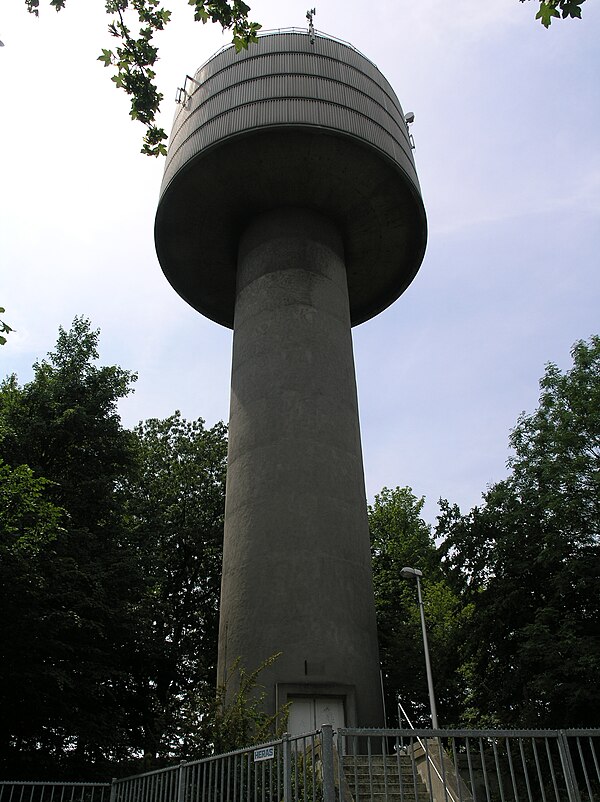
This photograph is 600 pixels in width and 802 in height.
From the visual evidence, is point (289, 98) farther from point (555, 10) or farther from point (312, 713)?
point (312, 713)

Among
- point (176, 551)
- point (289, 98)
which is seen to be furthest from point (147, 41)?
point (176, 551)

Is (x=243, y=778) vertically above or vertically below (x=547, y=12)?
below

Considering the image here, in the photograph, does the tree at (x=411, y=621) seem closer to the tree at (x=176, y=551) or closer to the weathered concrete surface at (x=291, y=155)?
the tree at (x=176, y=551)

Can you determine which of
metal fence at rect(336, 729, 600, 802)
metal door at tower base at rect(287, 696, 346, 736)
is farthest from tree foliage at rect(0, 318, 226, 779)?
metal fence at rect(336, 729, 600, 802)

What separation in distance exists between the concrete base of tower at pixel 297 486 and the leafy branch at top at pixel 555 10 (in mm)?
11033

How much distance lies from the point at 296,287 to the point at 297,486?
548 cm

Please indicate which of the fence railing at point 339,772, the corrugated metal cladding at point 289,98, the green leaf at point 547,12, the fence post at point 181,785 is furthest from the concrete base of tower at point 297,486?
the green leaf at point 547,12

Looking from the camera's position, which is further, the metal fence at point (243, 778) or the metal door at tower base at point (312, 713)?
the metal door at tower base at point (312, 713)

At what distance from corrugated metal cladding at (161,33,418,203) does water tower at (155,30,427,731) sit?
5 centimetres

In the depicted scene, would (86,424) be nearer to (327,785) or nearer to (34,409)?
(34,409)

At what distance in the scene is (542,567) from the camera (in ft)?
61.2

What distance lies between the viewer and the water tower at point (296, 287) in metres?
14.4

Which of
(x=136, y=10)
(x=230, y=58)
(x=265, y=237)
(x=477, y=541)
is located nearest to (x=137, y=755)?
(x=477, y=541)

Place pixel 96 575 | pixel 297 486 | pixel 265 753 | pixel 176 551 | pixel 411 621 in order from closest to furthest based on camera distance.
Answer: pixel 265 753 → pixel 297 486 → pixel 96 575 → pixel 176 551 → pixel 411 621
